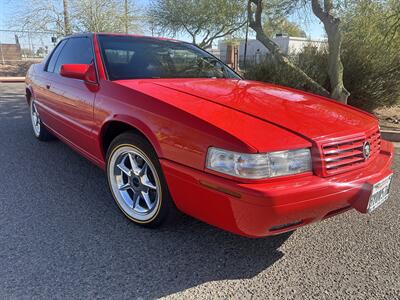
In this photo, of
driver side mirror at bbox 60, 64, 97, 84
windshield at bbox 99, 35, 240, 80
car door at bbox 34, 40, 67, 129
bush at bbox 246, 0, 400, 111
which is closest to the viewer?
driver side mirror at bbox 60, 64, 97, 84

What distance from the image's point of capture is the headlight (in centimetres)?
191

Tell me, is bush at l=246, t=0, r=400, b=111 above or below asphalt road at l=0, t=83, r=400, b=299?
above

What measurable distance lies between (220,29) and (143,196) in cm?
2271

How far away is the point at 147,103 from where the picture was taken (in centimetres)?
240

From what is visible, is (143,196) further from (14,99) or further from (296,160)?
(14,99)

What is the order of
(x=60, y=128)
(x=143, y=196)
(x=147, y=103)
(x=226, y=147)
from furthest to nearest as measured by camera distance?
1. (x=60, y=128)
2. (x=143, y=196)
3. (x=147, y=103)
4. (x=226, y=147)

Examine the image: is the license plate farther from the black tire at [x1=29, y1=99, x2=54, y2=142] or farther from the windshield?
the black tire at [x1=29, y1=99, x2=54, y2=142]

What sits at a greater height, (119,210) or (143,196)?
(143,196)

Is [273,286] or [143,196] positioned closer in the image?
[273,286]

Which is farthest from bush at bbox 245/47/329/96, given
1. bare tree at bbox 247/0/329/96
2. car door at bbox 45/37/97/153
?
car door at bbox 45/37/97/153

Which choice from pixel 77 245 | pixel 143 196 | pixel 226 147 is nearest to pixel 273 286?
pixel 226 147

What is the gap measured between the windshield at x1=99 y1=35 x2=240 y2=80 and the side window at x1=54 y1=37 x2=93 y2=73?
18 cm

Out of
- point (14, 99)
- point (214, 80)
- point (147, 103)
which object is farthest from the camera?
point (14, 99)

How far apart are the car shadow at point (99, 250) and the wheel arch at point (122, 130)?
0.58m
